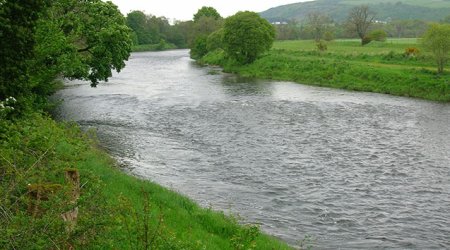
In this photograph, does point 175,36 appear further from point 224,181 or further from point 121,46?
point 224,181

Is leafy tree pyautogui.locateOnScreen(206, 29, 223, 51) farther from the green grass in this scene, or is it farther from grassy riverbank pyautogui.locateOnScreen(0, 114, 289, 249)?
grassy riverbank pyautogui.locateOnScreen(0, 114, 289, 249)

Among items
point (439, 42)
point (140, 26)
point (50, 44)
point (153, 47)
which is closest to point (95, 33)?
point (50, 44)

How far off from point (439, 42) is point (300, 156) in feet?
105

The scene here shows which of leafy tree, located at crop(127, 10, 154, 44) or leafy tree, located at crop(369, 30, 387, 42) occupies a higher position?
leafy tree, located at crop(127, 10, 154, 44)

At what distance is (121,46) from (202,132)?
9634 millimetres

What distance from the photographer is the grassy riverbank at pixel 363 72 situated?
46594mm

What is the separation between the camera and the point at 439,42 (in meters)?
48.0

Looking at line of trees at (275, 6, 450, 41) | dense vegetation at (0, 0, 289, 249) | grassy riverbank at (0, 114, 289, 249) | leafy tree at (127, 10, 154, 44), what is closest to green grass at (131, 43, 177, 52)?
leafy tree at (127, 10, 154, 44)

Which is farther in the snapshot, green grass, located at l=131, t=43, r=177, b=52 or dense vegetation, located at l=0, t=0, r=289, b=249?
green grass, located at l=131, t=43, r=177, b=52

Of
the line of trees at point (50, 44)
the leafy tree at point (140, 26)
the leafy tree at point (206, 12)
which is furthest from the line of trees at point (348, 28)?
the line of trees at point (50, 44)

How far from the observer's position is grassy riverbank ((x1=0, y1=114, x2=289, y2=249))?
7941mm

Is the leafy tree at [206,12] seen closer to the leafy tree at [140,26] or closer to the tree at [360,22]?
the leafy tree at [140,26]

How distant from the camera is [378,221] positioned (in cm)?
1659

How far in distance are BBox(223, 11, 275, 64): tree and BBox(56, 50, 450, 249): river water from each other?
25757mm
